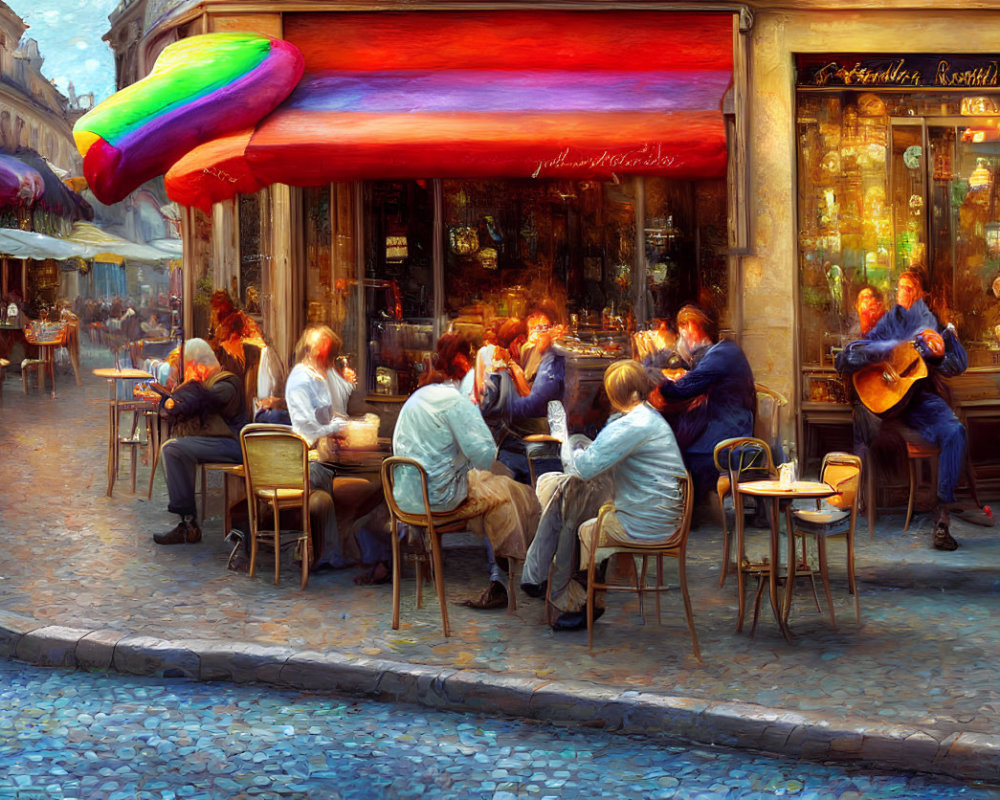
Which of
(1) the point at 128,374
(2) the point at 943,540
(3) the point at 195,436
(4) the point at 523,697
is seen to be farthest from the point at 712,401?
(1) the point at 128,374

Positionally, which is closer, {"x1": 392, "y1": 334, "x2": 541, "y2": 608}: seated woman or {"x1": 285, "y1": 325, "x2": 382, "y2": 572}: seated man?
{"x1": 392, "y1": 334, "x2": 541, "y2": 608}: seated woman

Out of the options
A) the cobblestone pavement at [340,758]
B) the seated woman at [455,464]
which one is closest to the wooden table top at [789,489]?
the seated woman at [455,464]

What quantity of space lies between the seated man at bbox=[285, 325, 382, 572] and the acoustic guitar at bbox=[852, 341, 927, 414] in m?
3.84

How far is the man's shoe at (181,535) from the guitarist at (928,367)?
193 inches

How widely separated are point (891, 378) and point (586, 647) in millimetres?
4258

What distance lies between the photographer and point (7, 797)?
435 cm

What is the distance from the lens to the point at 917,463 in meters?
9.80

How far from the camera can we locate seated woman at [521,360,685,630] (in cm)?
625

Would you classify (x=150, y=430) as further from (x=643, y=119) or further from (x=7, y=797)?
(x=7, y=797)

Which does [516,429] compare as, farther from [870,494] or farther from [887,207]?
[887,207]

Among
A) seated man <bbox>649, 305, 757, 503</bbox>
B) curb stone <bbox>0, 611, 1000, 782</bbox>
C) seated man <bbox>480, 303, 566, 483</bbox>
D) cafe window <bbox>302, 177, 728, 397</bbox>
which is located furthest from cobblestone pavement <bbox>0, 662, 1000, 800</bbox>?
cafe window <bbox>302, 177, 728, 397</bbox>

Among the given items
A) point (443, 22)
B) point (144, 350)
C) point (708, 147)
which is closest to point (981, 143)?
point (708, 147)

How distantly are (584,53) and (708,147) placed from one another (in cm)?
201

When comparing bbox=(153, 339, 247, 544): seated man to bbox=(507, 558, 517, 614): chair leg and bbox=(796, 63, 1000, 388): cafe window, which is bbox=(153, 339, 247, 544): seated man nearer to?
bbox=(507, 558, 517, 614): chair leg
